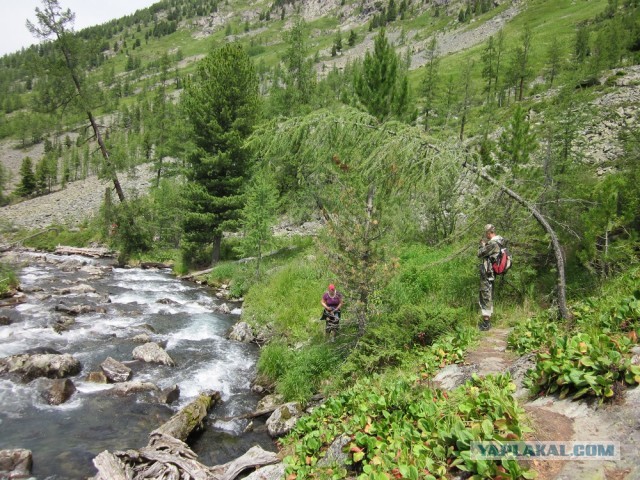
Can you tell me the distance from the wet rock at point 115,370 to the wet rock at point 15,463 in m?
3.58

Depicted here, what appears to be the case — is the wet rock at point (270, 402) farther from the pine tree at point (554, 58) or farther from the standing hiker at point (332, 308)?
the pine tree at point (554, 58)

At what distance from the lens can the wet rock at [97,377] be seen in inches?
420

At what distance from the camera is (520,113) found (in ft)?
72.9

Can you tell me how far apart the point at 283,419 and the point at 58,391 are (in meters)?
5.97

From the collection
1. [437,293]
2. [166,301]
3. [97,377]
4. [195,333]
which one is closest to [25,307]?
[166,301]

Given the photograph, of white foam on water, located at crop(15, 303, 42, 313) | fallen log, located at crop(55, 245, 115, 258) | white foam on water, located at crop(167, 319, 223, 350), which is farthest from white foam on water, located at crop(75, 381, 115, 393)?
fallen log, located at crop(55, 245, 115, 258)

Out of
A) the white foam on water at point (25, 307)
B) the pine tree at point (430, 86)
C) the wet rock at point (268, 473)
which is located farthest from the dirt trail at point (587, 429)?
the pine tree at point (430, 86)

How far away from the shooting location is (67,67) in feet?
92.0

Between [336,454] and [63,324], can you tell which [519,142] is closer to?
[336,454]

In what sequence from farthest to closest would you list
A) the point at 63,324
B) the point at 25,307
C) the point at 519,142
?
the point at 519,142 → the point at 25,307 → the point at 63,324

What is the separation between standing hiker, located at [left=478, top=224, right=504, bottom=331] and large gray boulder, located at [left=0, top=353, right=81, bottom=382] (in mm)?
11106

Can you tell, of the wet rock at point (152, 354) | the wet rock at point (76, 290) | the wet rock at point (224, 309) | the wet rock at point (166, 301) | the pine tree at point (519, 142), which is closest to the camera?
the wet rock at point (152, 354)

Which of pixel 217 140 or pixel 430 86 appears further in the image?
pixel 430 86

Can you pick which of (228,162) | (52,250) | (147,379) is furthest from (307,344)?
(52,250)
